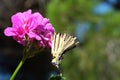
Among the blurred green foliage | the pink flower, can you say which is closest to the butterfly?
the pink flower

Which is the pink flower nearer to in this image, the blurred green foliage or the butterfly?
the butterfly

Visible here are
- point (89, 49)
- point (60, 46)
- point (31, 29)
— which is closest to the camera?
point (60, 46)

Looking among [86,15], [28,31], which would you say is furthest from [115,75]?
[28,31]

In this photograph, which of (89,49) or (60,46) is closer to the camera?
(60,46)

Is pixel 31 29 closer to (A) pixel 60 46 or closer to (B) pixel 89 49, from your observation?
(A) pixel 60 46

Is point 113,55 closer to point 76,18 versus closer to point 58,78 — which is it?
point 76,18

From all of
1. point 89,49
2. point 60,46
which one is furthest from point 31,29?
point 89,49

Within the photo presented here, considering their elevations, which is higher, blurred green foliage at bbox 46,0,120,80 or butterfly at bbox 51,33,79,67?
blurred green foliage at bbox 46,0,120,80
